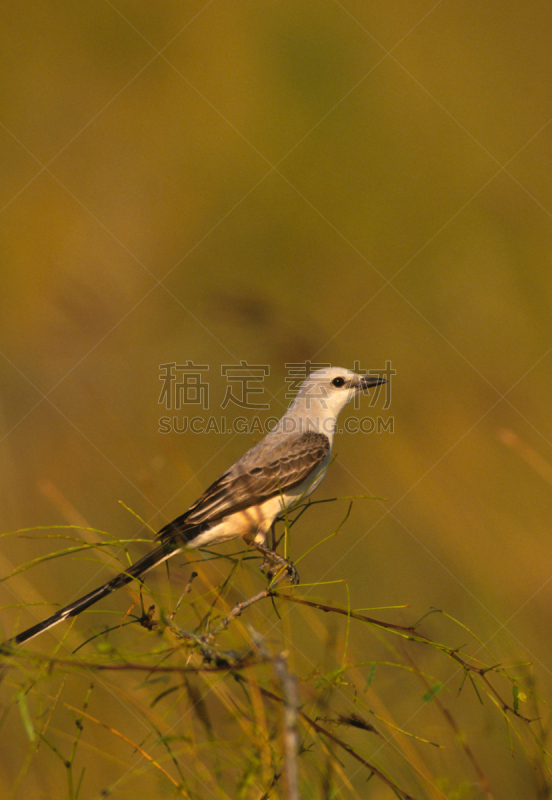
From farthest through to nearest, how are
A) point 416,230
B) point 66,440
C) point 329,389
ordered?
point 416,230 < point 66,440 < point 329,389

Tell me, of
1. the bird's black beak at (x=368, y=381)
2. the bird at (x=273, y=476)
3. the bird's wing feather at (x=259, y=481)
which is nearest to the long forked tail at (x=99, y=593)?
the bird at (x=273, y=476)

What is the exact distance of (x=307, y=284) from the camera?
661cm

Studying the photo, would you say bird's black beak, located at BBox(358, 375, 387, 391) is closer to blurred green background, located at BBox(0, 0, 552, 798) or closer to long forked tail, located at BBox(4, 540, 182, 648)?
blurred green background, located at BBox(0, 0, 552, 798)

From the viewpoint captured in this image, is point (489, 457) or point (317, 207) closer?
point (489, 457)

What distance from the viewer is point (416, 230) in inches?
266

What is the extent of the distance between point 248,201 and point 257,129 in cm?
114

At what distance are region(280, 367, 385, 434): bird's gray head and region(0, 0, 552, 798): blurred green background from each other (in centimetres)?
35

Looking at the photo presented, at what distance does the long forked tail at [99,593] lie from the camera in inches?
127

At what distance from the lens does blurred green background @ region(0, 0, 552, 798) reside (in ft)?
16.9

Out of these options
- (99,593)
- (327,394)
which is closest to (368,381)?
(327,394)

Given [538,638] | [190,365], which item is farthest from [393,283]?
[538,638]

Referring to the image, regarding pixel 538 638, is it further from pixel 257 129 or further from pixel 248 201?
pixel 257 129

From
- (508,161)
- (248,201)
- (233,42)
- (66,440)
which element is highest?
(508,161)

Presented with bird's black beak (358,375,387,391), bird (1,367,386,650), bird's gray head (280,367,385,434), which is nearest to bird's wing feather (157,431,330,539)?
bird (1,367,386,650)
